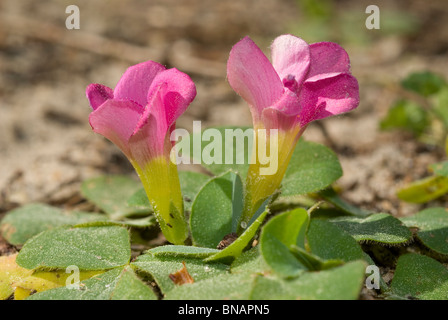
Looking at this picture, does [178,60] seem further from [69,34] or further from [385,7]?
[385,7]

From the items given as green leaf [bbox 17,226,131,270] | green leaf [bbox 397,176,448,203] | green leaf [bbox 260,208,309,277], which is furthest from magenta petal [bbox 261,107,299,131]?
green leaf [bbox 397,176,448,203]

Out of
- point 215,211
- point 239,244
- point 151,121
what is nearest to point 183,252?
point 239,244

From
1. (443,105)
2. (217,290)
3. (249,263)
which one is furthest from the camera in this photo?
(443,105)

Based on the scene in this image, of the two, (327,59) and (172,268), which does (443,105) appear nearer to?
(327,59)

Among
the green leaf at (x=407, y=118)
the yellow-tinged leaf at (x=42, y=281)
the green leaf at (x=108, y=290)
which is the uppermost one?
the green leaf at (x=407, y=118)

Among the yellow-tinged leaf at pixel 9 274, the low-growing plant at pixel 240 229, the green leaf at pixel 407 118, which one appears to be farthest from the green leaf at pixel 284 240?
the green leaf at pixel 407 118

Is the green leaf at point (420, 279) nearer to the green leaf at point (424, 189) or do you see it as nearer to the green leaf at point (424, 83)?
the green leaf at point (424, 189)

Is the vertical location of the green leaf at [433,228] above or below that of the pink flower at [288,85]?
below

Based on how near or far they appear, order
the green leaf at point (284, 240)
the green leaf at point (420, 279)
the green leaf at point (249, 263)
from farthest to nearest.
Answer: the green leaf at point (420, 279) → the green leaf at point (249, 263) → the green leaf at point (284, 240)
